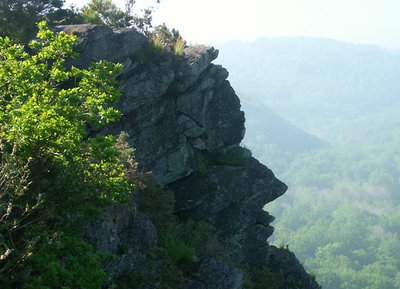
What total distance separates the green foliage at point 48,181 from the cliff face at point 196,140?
6221 millimetres

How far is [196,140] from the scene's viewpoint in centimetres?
1761

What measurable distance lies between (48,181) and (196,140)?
1024cm

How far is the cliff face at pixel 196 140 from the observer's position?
16047 mm

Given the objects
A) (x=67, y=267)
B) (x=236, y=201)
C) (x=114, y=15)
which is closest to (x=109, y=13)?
(x=114, y=15)

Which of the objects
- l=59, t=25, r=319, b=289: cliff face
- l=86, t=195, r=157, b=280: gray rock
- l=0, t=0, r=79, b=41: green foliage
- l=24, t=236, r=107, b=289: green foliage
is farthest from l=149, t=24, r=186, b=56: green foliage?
l=24, t=236, r=107, b=289: green foliage

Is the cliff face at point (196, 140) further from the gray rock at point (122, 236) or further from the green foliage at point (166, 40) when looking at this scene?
the gray rock at point (122, 236)

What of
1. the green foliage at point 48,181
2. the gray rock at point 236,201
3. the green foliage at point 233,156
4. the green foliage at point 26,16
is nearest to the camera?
the green foliage at point 48,181

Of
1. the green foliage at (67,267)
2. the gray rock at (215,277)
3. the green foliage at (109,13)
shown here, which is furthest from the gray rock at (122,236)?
the green foliage at (109,13)

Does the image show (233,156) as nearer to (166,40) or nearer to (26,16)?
(166,40)

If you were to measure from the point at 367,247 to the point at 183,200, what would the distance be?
134 m

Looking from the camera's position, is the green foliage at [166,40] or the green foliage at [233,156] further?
the green foliage at [233,156]

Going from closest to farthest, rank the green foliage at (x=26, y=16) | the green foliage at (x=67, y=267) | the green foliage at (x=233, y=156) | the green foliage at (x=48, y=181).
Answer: the green foliage at (x=67, y=267)
the green foliage at (x=48, y=181)
the green foliage at (x=26, y=16)
the green foliage at (x=233, y=156)

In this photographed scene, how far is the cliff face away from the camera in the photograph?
16047 mm

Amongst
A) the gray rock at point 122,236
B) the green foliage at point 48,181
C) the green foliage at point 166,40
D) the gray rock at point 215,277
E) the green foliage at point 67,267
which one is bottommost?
the gray rock at point 215,277
